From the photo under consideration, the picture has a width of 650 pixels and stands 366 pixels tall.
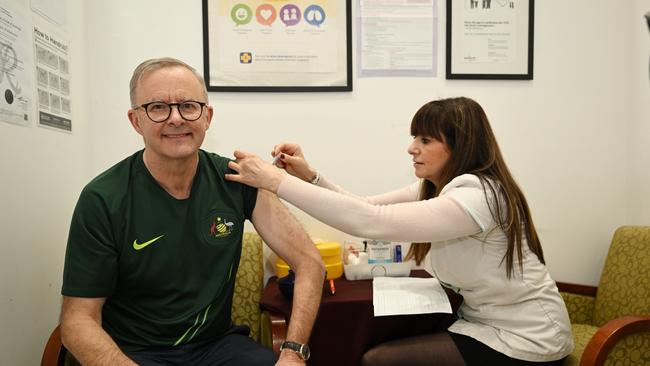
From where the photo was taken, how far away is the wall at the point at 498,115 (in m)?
2.19

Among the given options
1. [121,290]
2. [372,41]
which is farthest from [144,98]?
[372,41]

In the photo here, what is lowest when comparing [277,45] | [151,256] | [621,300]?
[621,300]

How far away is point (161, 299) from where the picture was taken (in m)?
1.38

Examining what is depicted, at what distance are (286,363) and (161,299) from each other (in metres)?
0.45

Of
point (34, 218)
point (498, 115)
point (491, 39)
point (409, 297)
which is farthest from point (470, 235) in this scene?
point (34, 218)

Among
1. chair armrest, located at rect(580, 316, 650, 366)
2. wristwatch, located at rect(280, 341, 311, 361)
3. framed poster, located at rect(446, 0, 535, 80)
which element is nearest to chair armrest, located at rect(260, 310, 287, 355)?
wristwatch, located at rect(280, 341, 311, 361)

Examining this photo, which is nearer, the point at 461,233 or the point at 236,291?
the point at 461,233

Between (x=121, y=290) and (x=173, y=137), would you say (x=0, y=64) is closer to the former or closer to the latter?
(x=173, y=137)

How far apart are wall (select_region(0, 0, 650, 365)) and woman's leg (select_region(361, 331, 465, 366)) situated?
85 centimetres

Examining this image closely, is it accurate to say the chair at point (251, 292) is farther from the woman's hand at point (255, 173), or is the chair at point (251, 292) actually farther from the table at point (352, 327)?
the woman's hand at point (255, 173)

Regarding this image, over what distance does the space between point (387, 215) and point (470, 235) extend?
0.30 meters

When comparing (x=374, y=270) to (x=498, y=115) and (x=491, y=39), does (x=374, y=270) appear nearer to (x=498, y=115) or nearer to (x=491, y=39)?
(x=498, y=115)

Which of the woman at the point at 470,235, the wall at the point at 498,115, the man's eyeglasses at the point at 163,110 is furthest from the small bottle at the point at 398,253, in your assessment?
the man's eyeglasses at the point at 163,110

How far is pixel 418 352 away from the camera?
1.50 meters
